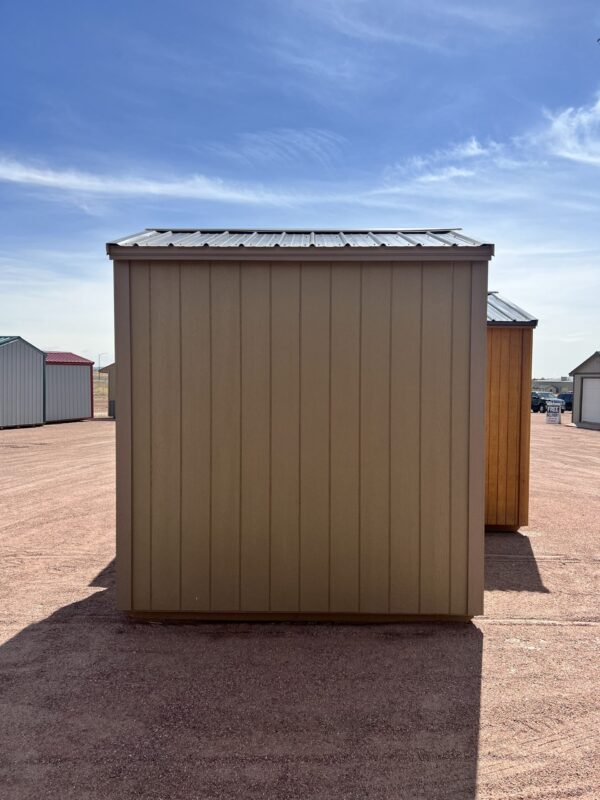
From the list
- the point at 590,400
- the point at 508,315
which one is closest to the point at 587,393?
the point at 590,400

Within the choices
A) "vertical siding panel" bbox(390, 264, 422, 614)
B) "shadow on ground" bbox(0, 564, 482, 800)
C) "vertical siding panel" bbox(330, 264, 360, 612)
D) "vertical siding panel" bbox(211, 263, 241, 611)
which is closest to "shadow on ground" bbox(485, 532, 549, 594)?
"shadow on ground" bbox(0, 564, 482, 800)

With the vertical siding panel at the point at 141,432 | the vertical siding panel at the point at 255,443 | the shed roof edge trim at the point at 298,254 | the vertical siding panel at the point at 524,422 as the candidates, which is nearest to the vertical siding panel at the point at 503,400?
the vertical siding panel at the point at 524,422

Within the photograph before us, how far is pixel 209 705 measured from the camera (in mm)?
3545

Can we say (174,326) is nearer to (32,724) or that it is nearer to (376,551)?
(376,551)

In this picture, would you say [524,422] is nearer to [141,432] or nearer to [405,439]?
[405,439]

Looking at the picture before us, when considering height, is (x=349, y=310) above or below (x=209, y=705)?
above

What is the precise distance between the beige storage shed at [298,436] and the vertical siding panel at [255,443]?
0.04 feet

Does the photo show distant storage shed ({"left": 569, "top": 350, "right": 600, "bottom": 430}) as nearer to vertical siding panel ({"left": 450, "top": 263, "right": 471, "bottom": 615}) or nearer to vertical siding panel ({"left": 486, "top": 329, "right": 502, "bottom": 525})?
vertical siding panel ({"left": 486, "top": 329, "right": 502, "bottom": 525})

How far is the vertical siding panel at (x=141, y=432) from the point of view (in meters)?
4.65

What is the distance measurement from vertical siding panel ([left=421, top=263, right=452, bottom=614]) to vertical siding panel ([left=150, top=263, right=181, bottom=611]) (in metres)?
1.90

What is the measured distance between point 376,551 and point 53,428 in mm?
20665

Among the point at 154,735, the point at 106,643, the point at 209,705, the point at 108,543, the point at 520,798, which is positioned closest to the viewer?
the point at 520,798

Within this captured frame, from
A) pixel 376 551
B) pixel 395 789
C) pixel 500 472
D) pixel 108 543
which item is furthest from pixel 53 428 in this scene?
pixel 395 789

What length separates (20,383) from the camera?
74.7 ft
